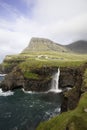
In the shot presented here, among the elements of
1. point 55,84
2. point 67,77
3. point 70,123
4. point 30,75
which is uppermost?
point 70,123

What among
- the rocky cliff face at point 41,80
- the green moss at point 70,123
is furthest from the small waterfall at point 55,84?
the green moss at point 70,123

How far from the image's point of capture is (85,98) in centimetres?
3925

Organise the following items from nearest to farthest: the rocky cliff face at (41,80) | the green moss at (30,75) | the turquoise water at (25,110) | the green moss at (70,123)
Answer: the green moss at (70,123), the turquoise water at (25,110), the rocky cliff face at (41,80), the green moss at (30,75)

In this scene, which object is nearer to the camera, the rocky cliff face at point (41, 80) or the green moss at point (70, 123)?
the green moss at point (70, 123)

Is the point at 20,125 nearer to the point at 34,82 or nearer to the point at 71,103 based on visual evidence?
the point at 71,103

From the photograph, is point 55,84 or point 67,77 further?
point 67,77

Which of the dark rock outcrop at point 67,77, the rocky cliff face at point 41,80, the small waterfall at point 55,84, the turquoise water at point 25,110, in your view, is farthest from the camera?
the dark rock outcrop at point 67,77

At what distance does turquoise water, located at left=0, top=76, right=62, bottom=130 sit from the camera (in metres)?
57.3

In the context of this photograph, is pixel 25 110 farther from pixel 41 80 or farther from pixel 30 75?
pixel 30 75

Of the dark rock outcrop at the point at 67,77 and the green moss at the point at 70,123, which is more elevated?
the green moss at the point at 70,123

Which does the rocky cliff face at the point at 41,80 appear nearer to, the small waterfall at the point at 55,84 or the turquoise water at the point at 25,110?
the small waterfall at the point at 55,84

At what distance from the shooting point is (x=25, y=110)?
71375 millimetres

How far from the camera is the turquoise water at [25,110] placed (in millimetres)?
57275

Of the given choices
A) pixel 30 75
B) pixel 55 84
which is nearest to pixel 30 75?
pixel 30 75
